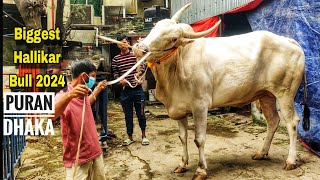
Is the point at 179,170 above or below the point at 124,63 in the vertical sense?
below

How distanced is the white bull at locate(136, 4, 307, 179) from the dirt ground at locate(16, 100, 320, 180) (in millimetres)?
306

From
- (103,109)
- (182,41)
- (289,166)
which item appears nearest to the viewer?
(182,41)

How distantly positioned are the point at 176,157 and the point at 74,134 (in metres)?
2.53

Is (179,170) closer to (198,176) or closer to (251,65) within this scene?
(198,176)

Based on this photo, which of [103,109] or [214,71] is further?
[103,109]

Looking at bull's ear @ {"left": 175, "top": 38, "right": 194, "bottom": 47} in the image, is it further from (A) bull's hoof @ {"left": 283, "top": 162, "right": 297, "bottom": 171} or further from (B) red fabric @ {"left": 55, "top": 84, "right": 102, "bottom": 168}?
(A) bull's hoof @ {"left": 283, "top": 162, "right": 297, "bottom": 171}

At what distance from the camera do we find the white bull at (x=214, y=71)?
398 cm

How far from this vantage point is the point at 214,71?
4289mm

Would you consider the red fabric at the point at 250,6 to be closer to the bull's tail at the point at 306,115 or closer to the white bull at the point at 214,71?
the white bull at the point at 214,71

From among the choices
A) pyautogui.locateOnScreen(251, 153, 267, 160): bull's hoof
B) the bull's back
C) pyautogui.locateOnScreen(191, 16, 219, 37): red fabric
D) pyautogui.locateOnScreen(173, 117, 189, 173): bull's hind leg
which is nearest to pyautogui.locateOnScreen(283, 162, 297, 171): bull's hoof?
pyautogui.locateOnScreen(251, 153, 267, 160): bull's hoof

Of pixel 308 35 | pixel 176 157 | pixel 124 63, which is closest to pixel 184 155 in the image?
pixel 176 157

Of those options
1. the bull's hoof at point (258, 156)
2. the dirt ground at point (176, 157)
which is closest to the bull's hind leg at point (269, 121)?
the bull's hoof at point (258, 156)

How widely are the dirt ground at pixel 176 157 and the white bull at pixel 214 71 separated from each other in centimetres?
31

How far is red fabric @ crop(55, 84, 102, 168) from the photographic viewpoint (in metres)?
2.88
